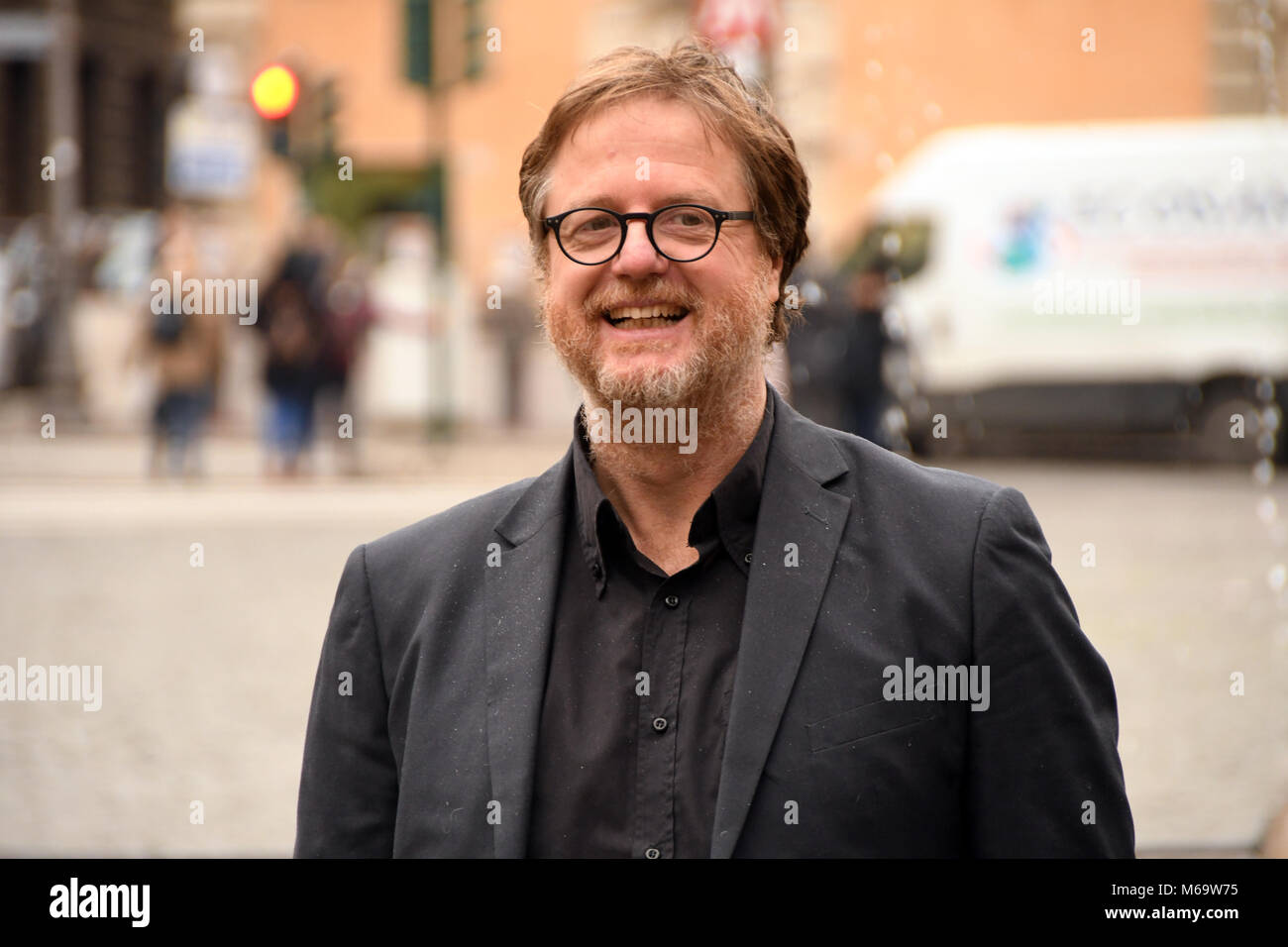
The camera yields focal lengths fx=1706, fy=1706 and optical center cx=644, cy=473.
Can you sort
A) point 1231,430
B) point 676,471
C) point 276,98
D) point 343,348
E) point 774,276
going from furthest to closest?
point 1231,430 → point 276,98 → point 343,348 → point 774,276 → point 676,471

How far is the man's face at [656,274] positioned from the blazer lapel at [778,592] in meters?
0.15

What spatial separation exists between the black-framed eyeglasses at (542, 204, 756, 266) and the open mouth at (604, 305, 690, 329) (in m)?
A: 0.07

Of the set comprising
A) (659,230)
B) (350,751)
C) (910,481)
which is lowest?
(350,751)

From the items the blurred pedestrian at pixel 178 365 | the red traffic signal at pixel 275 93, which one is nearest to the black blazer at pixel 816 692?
the blurred pedestrian at pixel 178 365

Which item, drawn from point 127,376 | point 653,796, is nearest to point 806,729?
point 653,796

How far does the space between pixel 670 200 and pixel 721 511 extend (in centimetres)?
41

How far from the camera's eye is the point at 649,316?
2264 mm

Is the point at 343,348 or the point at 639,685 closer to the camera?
the point at 639,685

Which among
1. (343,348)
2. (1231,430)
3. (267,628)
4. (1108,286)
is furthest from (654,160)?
(1231,430)

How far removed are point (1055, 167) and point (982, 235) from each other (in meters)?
0.92

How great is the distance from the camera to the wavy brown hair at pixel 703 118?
2.26 meters

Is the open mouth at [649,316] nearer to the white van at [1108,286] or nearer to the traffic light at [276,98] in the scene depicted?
the traffic light at [276,98]

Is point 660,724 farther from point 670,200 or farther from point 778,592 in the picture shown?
point 670,200

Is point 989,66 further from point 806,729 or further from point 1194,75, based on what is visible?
point 806,729
